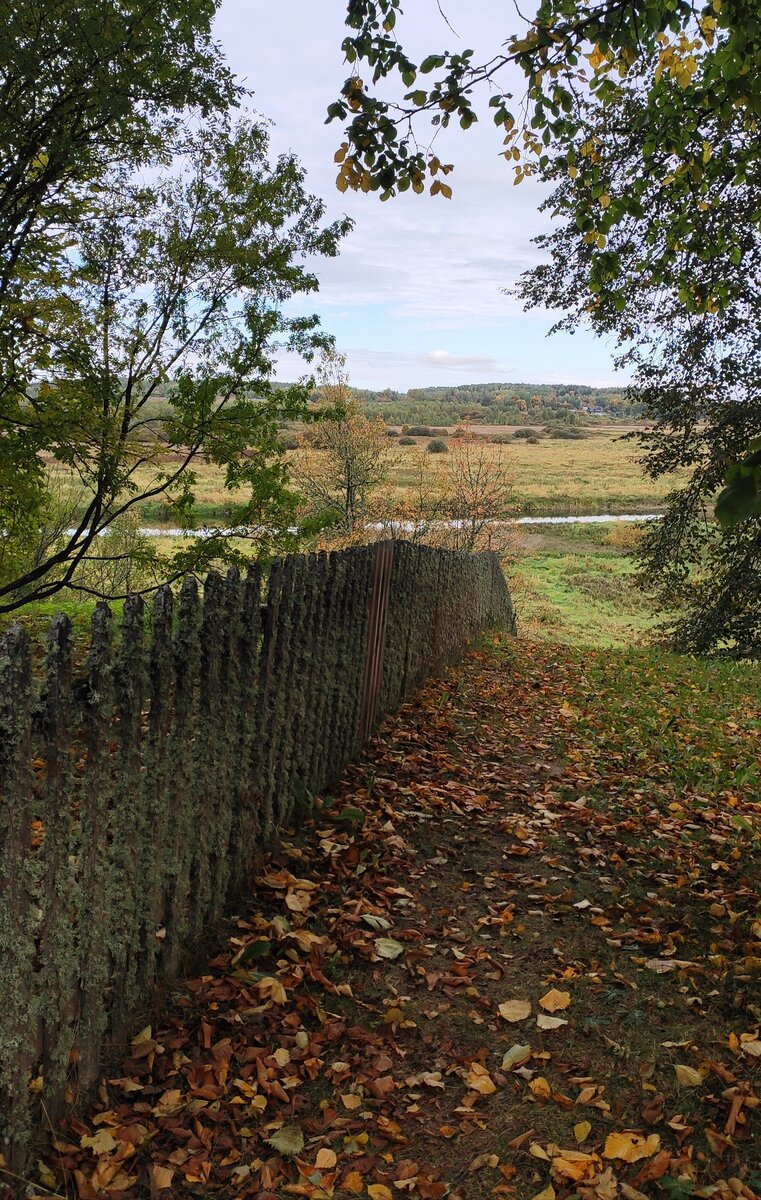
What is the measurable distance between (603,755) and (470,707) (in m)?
1.60

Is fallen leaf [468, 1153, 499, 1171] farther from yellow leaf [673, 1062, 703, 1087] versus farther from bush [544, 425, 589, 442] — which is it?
bush [544, 425, 589, 442]

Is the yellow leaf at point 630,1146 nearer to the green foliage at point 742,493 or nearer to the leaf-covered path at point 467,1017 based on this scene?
the leaf-covered path at point 467,1017

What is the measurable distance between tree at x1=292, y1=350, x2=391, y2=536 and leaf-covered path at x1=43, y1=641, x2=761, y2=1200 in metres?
22.8

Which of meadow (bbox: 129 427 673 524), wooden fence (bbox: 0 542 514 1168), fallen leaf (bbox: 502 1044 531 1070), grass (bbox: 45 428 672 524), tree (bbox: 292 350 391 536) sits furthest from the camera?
grass (bbox: 45 428 672 524)

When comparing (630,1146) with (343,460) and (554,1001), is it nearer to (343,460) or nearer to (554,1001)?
(554,1001)

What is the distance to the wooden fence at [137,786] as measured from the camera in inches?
94.3

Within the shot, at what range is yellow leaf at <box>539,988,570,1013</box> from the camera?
330 centimetres

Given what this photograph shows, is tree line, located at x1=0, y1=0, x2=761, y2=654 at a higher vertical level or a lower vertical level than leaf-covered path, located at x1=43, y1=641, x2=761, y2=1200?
higher

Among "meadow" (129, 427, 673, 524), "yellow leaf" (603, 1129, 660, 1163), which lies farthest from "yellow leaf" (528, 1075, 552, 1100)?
"meadow" (129, 427, 673, 524)

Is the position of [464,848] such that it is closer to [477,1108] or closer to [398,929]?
[398,929]

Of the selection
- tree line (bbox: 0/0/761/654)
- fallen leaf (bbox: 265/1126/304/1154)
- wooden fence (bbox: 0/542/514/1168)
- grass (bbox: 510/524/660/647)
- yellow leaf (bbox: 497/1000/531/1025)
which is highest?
tree line (bbox: 0/0/761/654)

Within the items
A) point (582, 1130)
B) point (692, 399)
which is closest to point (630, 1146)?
point (582, 1130)

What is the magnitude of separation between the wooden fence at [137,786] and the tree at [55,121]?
376 cm

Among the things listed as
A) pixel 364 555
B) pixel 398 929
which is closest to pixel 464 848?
pixel 398 929
